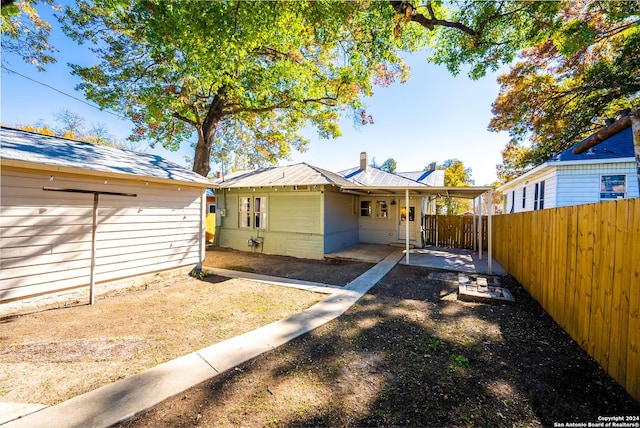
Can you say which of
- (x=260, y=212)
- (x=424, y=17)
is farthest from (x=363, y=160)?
(x=424, y=17)

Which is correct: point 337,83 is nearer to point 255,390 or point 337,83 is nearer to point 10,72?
point 255,390

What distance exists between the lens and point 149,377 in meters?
2.62

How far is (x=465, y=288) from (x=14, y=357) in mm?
7575

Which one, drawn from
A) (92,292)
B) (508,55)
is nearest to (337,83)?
(508,55)

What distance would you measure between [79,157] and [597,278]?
28.8 ft

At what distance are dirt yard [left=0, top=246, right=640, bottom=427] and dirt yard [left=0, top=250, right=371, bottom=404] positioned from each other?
0.03m

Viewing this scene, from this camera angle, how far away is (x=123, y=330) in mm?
3734

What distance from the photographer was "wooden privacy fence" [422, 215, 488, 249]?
11983mm

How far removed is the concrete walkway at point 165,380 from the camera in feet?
6.74

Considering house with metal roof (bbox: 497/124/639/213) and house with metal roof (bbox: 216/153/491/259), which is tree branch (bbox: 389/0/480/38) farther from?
house with metal roof (bbox: 497/124/639/213)

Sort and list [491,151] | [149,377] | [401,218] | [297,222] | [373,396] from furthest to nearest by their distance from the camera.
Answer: [491,151], [401,218], [297,222], [149,377], [373,396]

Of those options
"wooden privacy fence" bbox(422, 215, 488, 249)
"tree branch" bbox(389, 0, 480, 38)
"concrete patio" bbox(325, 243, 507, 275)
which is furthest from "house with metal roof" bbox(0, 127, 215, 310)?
"wooden privacy fence" bbox(422, 215, 488, 249)

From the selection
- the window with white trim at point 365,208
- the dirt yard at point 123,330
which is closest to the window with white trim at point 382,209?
the window with white trim at point 365,208

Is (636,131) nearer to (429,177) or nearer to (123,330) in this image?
(123,330)
